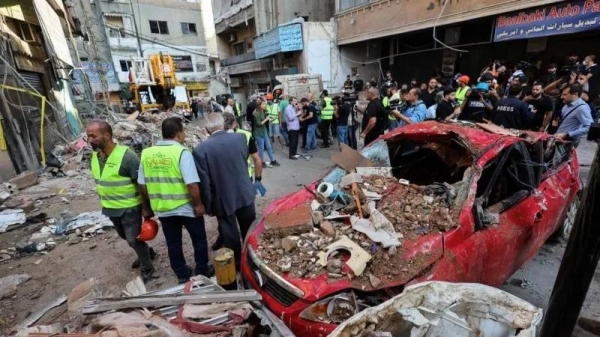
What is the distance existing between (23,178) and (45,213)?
220cm

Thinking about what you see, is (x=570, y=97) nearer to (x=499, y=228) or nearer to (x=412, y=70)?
(x=499, y=228)

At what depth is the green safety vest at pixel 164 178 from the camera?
281 cm

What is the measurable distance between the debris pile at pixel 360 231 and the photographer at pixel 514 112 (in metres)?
3.53

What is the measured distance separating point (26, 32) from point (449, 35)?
16002 mm

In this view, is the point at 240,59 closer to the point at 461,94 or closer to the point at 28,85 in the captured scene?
the point at 28,85

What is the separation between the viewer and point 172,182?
2.87 m

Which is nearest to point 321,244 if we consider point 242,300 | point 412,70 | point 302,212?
point 302,212

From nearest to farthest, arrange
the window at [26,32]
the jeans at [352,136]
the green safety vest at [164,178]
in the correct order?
the green safety vest at [164,178] < the jeans at [352,136] < the window at [26,32]

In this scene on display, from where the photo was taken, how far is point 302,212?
2.86m

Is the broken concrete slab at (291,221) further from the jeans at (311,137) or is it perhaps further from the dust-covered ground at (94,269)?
the jeans at (311,137)

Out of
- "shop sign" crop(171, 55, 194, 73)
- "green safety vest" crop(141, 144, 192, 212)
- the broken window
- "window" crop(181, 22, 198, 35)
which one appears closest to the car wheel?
the broken window

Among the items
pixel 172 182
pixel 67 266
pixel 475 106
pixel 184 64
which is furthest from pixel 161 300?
pixel 184 64

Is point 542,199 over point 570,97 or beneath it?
beneath

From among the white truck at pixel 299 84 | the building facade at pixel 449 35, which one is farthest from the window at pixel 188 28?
the white truck at pixel 299 84
